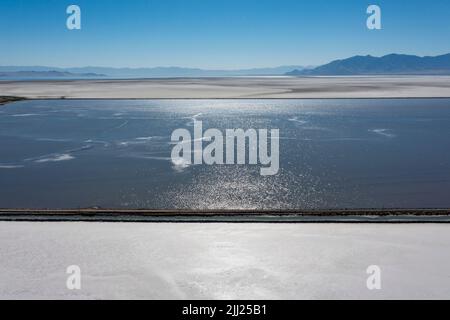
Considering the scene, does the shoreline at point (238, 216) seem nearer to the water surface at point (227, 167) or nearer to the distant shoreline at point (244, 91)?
the water surface at point (227, 167)

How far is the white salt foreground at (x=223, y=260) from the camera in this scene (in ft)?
16.6

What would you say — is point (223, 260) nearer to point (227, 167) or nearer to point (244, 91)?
point (227, 167)

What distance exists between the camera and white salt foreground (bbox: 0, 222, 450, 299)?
507cm

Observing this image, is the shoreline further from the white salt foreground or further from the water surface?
the water surface

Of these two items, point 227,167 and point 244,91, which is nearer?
point 227,167

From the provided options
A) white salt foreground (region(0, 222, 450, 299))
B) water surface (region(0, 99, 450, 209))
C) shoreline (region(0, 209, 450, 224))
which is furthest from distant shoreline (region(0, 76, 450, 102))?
white salt foreground (region(0, 222, 450, 299))

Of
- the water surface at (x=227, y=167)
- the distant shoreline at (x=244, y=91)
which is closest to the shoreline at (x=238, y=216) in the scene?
the water surface at (x=227, y=167)

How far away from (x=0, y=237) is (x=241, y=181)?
5.38 m

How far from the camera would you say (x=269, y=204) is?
29.4 feet

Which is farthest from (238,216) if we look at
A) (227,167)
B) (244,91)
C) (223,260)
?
(244,91)

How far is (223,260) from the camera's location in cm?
588
